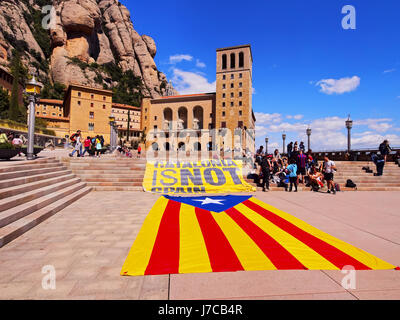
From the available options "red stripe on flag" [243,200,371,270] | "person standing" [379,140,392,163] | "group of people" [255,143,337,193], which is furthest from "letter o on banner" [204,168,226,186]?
"person standing" [379,140,392,163]

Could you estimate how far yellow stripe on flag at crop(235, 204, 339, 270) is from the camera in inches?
106

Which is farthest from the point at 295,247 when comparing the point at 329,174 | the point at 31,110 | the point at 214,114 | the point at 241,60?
the point at 241,60

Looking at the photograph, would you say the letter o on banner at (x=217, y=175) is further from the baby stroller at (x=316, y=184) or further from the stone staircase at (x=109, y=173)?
the baby stroller at (x=316, y=184)

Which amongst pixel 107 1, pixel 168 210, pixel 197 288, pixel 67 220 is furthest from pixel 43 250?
pixel 107 1

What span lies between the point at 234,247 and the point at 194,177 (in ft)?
25.3

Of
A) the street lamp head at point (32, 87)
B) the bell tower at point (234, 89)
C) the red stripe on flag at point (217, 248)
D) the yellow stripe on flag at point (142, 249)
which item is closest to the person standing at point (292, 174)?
the red stripe on flag at point (217, 248)

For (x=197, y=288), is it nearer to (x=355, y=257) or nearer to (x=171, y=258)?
(x=171, y=258)

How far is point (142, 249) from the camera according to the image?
3.16 metres

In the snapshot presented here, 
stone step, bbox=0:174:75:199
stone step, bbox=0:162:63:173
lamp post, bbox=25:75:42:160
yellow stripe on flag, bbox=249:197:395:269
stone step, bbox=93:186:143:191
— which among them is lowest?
yellow stripe on flag, bbox=249:197:395:269

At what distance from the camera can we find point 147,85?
85.7 metres

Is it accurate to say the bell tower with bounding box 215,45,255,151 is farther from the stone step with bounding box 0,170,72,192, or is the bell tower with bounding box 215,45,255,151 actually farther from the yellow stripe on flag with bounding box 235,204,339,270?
the yellow stripe on flag with bounding box 235,204,339,270

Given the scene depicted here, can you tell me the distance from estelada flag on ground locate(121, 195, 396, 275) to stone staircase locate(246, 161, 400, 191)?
5911mm

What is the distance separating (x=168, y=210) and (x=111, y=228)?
1.81 metres

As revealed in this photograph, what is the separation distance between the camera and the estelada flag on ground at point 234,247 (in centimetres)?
267
